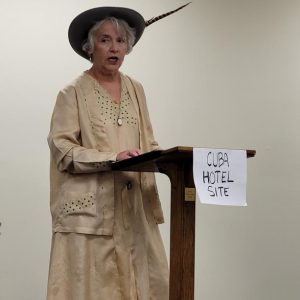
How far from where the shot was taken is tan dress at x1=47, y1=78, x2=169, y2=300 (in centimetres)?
172

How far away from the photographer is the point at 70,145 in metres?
1.75

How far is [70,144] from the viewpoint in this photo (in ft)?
5.75

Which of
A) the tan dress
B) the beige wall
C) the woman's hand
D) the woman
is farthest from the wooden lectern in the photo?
the beige wall

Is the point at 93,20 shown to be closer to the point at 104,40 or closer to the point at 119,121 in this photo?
the point at 104,40

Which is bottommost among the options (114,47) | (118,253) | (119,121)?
(118,253)

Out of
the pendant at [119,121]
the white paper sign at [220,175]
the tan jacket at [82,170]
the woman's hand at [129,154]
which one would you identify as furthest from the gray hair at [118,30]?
the white paper sign at [220,175]

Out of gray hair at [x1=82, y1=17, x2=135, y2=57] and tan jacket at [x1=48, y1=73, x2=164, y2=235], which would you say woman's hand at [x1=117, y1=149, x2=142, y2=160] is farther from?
gray hair at [x1=82, y1=17, x2=135, y2=57]

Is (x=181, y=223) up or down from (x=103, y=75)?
down

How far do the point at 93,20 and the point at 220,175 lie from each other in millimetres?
777

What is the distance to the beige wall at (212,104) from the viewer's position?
8.59ft

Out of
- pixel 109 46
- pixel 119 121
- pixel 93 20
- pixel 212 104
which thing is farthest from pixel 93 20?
pixel 212 104

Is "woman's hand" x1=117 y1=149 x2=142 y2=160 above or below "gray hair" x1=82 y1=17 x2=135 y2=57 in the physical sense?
below
